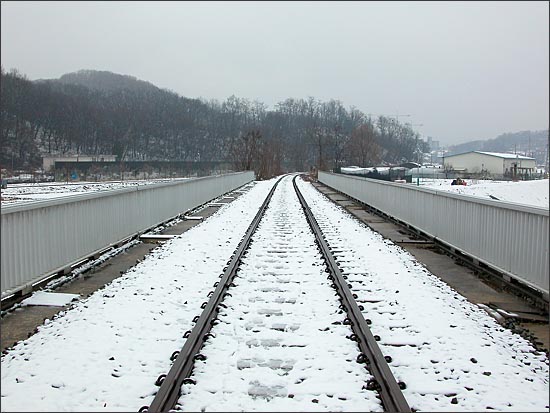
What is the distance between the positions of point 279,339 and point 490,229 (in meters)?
4.77

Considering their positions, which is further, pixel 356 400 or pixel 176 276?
pixel 176 276

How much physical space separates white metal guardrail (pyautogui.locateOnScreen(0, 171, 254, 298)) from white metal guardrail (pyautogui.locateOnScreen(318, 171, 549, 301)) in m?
6.89

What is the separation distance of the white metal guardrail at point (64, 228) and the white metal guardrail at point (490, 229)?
689cm

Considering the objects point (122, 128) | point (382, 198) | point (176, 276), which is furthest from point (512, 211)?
point (122, 128)

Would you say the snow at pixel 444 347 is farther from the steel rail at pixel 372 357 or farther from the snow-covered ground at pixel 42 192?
the snow-covered ground at pixel 42 192

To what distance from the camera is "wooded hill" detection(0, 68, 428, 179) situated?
96938 mm

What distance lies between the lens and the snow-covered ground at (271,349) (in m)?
3.87

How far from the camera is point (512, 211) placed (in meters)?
7.19

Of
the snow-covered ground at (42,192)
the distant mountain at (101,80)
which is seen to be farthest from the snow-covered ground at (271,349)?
the distant mountain at (101,80)

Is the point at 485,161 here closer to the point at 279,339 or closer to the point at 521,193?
the point at 521,193

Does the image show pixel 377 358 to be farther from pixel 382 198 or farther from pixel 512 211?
pixel 382 198

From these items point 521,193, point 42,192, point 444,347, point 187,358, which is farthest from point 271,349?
point 42,192

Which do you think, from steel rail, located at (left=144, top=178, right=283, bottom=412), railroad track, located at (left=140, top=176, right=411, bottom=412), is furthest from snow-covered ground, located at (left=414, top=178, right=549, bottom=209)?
steel rail, located at (left=144, top=178, right=283, bottom=412)

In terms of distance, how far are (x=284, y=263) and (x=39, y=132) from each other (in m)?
103
